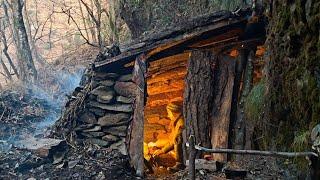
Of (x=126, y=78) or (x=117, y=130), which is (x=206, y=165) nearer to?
(x=117, y=130)

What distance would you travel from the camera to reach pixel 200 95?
688cm

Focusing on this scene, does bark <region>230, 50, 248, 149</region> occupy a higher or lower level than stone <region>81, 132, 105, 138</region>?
higher

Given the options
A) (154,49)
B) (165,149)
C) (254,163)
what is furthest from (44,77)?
(254,163)

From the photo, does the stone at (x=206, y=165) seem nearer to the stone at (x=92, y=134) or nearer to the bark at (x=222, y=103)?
the bark at (x=222, y=103)

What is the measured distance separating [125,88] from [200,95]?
1725 mm

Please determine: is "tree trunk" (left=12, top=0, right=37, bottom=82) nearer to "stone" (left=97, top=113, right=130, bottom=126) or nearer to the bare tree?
the bare tree

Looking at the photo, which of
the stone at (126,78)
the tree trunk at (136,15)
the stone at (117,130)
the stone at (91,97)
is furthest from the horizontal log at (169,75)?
the tree trunk at (136,15)

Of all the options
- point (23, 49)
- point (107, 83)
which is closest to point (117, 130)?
point (107, 83)

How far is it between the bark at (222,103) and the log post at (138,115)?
1.45m

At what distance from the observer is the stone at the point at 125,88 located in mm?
7562

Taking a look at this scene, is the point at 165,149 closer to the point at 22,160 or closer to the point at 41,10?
the point at 22,160

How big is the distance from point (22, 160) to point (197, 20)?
14.8ft

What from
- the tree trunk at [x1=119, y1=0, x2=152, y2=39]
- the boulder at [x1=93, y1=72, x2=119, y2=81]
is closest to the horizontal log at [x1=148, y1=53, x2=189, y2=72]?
the boulder at [x1=93, y1=72, x2=119, y2=81]

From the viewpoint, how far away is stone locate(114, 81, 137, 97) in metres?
7.56
